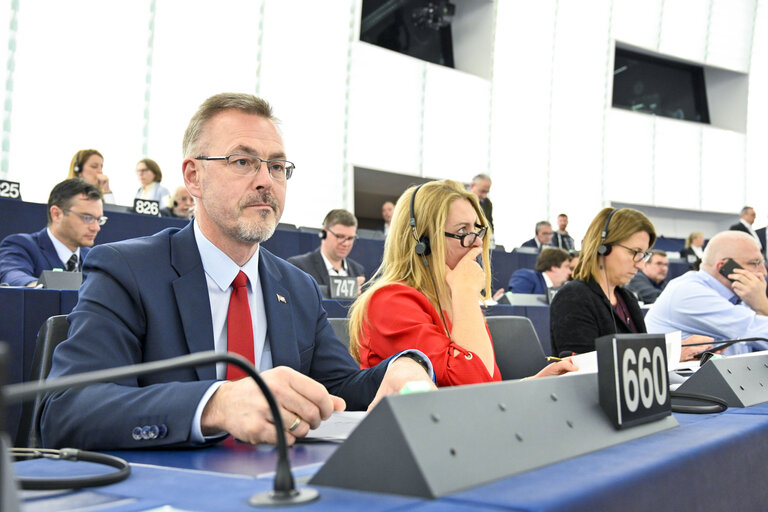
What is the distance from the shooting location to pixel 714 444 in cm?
91

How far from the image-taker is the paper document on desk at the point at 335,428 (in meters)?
1.01

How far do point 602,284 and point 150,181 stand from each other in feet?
17.8

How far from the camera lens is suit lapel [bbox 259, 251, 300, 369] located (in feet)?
5.14

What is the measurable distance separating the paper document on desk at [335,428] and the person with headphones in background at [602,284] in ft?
6.53

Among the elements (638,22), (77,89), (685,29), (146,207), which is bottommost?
(146,207)

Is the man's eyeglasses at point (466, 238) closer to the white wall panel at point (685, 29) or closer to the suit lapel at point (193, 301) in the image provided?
the suit lapel at point (193, 301)

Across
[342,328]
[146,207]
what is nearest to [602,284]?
[342,328]

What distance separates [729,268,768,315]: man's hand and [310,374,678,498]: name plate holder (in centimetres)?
284

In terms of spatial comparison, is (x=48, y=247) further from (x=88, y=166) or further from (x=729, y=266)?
(x=729, y=266)

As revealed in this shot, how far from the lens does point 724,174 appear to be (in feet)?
50.0

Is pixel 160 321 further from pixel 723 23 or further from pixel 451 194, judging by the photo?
pixel 723 23

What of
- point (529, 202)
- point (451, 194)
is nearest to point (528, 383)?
point (451, 194)

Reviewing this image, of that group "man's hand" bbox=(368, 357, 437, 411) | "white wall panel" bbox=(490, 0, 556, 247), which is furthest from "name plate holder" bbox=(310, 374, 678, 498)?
"white wall panel" bbox=(490, 0, 556, 247)

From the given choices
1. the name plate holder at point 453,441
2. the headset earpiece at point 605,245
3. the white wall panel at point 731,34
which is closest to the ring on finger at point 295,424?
the name plate holder at point 453,441
